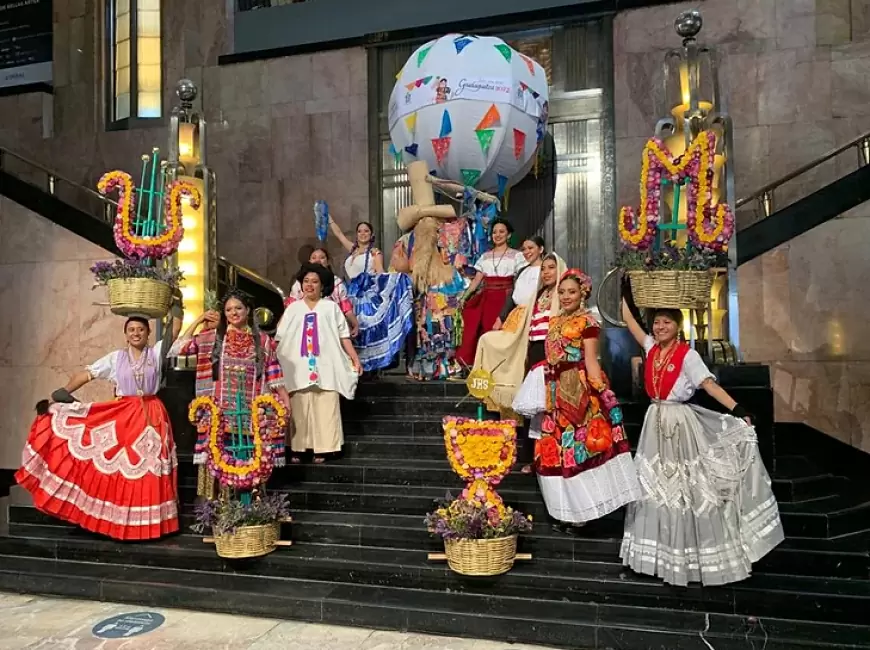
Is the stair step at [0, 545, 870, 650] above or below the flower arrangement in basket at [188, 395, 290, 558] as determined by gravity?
below

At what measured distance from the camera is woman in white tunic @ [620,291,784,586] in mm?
4250

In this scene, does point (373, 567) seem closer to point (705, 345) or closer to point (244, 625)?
point (244, 625)

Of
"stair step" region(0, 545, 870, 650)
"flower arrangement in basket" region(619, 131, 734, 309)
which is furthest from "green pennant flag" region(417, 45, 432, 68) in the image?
"stair step" region(0, 545, 870, 650)

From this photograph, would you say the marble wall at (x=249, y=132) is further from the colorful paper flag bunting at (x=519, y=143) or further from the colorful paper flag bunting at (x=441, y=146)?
the colorful paper flag bunting at (x=519, y=143)

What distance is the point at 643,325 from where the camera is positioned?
535 cm

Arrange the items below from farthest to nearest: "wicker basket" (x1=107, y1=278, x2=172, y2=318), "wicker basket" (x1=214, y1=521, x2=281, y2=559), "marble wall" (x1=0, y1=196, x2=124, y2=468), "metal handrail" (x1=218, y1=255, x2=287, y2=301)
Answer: "marble wall" (x1=0, y1=196, x2=124, y2=468), "metal handrail" (x1=218, y1=255, x2=287, y2=301), "wicker basket" (x1=107, y1=278, x2=172, y2=318), "wicker basket" (x1=214, y1=521, x2=281, y2=559)

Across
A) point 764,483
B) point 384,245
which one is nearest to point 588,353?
point 764,483

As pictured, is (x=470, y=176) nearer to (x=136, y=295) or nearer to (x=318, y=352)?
(x=318, y=352)

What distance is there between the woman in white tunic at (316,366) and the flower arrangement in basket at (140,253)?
0.97 meters

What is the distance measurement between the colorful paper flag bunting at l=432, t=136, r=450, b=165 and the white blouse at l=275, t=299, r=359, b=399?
1.94m

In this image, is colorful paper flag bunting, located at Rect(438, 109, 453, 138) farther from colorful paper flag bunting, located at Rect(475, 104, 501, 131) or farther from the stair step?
the stair step

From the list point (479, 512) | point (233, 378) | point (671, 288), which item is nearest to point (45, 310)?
point (233, 378)

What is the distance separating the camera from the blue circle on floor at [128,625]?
4.46 meters

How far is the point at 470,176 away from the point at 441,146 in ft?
1.30
